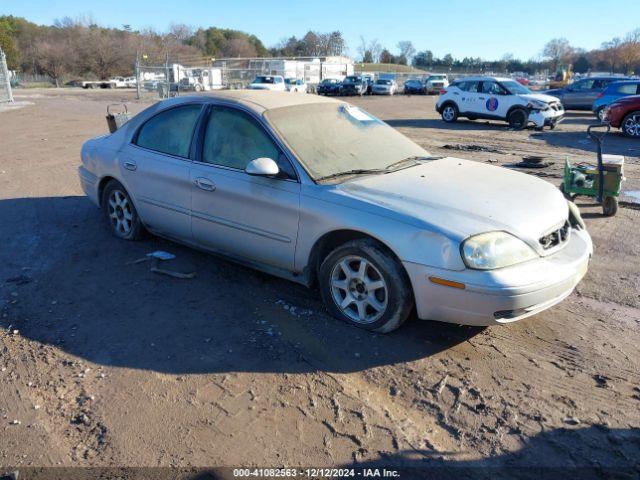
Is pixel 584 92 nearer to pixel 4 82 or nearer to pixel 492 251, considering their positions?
pixel 492 251

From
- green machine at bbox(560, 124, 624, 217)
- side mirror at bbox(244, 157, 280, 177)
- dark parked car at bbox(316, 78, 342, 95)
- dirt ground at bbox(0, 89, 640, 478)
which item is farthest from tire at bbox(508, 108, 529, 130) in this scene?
dark parked car at bbox(316, 78, 342, 95)

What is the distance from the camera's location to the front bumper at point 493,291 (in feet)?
10.6

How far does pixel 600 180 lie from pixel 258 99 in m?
4.56

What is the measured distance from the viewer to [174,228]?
16.2 feet

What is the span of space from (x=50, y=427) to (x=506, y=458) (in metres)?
2.37

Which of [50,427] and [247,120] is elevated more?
[247,120]

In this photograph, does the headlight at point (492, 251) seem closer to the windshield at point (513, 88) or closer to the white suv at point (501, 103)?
the white suv at point (501, 103)

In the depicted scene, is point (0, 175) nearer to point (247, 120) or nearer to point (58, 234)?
point (58, 234)

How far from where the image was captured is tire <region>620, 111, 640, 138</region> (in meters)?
14.4

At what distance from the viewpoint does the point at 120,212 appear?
563cm

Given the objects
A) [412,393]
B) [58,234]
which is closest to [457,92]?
[58,234]

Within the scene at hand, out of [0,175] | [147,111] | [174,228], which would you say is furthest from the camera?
[0,175]

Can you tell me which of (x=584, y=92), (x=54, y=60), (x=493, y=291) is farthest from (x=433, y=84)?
(x=54, y=60)

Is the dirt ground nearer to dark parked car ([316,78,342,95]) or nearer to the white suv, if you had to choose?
the white suv
